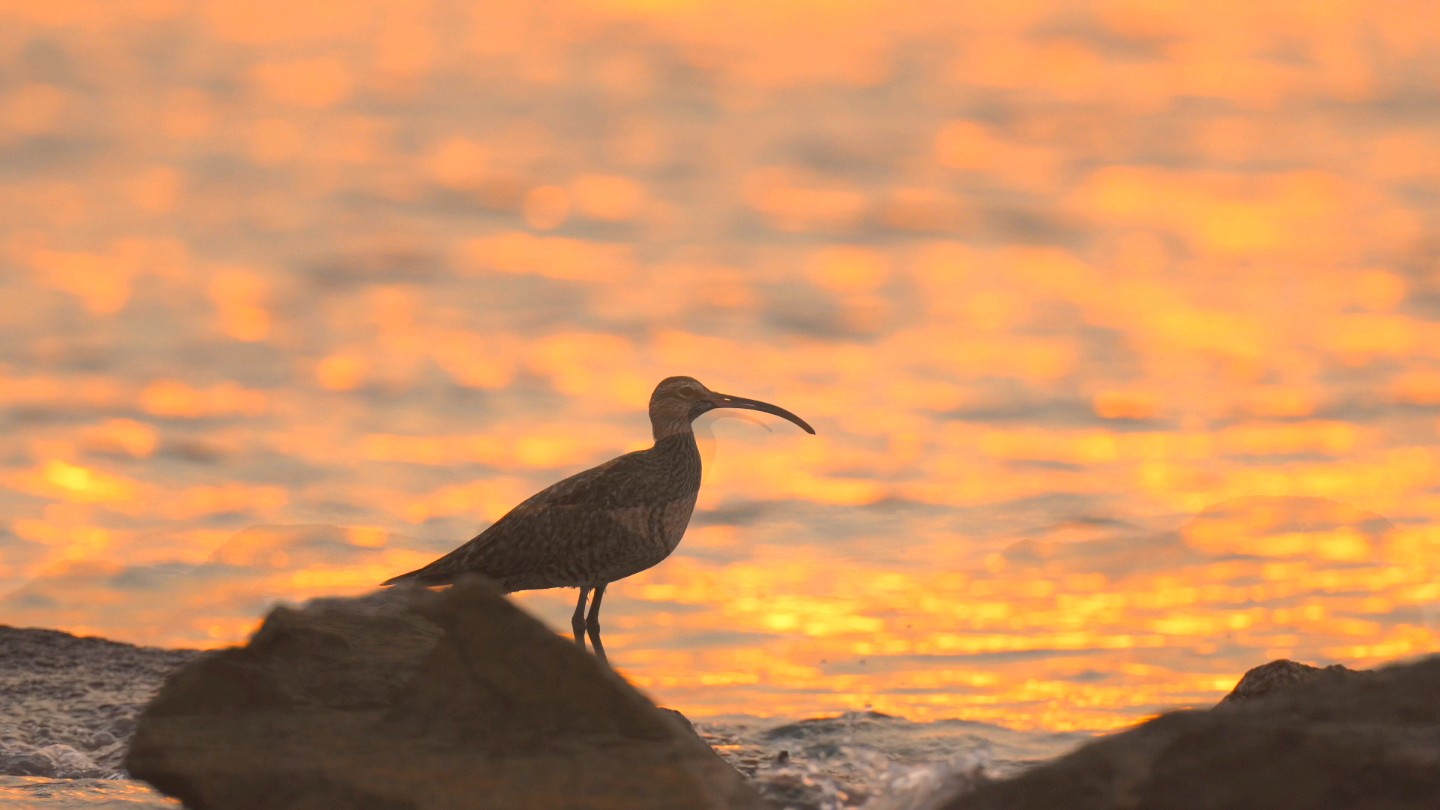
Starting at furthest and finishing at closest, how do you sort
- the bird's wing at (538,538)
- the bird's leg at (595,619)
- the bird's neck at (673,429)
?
the bird's neck at (673,429)
the bird's leg at (595,619)
the bird's wing at (538,538)

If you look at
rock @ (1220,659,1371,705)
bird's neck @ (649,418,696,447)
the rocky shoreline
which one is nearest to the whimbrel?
bird's neck @ (649,418,696,447)

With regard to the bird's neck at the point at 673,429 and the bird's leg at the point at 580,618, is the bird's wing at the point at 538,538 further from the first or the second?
the bird's neck at the point at 673,429

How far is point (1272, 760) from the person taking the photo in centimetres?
553

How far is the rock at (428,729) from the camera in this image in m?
6.15

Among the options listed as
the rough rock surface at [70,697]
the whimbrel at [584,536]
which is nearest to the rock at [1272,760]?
the whimbrel at [584,536]

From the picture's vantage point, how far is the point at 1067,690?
1218 cm

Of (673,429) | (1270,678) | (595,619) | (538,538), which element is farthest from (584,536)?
(1270,678)

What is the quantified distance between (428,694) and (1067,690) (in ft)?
22.1


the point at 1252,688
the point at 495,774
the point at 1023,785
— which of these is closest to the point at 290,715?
the point at 495,774

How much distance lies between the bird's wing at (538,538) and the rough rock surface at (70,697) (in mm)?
1879

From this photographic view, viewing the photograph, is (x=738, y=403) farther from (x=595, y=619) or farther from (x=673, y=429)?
(x=595, y=619)

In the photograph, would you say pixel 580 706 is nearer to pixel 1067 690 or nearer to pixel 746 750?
pixel 746 750

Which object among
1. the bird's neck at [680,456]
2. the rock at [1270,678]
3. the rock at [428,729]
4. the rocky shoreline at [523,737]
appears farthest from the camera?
the bird's neck at [680,456]

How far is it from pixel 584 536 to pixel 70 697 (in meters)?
3.45
